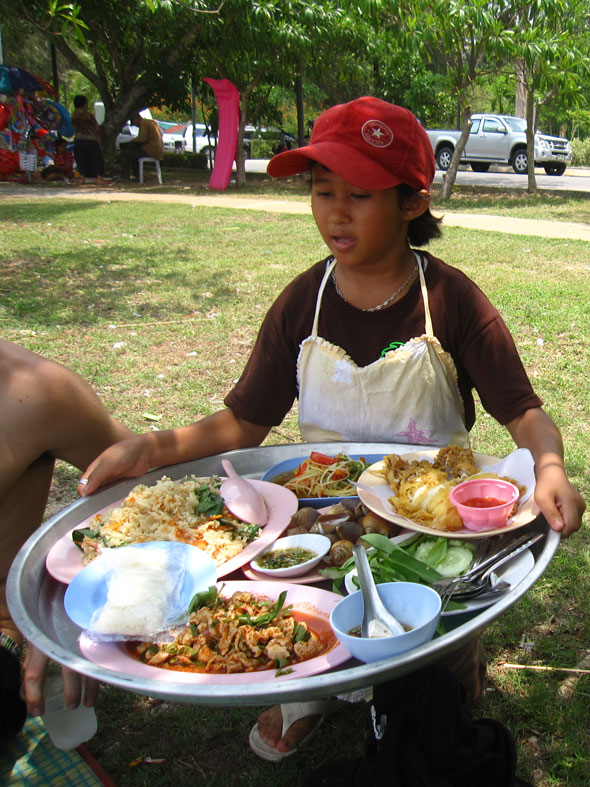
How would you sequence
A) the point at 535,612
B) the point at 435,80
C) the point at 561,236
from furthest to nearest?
1. the point at 435,80
2. the point at 561,236
3. the point at 535,612

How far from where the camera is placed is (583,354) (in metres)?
5.61

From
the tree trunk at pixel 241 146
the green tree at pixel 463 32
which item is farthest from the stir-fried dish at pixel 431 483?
the tree trunk at pixel 241 146

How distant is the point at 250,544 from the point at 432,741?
60 centimetres

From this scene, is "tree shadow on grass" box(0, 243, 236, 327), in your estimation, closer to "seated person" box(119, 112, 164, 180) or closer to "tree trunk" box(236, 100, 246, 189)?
"tree trunk" box(236, 100, 246, 189)

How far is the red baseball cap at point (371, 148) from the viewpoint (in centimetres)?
201

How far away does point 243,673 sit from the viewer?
1353 millimetres

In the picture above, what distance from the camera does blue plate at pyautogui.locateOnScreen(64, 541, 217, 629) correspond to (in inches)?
58.7

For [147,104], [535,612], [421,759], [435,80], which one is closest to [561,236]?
[535,612]

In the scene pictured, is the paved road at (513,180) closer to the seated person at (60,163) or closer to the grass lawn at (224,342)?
the grass lawn at (224,342)

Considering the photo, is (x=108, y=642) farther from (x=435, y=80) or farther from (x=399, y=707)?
(x=435, y=80)

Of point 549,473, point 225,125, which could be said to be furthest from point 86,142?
point 549,473

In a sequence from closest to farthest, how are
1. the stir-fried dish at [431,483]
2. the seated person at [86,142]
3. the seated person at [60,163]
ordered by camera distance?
the stir-fried dish at [431,483] → the seated person at [86,142] → the seated person at [60,163]

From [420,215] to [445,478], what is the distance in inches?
34.7

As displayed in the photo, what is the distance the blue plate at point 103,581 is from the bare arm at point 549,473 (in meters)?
0.76
